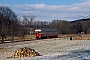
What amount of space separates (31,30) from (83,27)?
3365 centimetres

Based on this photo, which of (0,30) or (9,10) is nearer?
(0,30)

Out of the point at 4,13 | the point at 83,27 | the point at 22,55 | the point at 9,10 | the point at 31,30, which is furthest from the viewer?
the point at 83,27

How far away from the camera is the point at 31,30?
439 feet

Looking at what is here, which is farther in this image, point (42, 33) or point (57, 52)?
point (42, 33)

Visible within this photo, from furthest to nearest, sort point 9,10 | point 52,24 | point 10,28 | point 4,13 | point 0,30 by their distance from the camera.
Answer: point 52,24, point 9,10, point 4,13, point 10,28, point 0,30

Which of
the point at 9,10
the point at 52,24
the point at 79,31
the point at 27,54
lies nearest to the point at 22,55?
the point at 27,54

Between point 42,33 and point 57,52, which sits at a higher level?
point 57,52

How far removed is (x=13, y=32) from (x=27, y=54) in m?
47.3

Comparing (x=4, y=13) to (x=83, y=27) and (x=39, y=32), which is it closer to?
(x=39, y=32)

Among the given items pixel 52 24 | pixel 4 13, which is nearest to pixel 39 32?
pixel 4 13

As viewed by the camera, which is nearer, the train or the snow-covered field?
the snow-covered field

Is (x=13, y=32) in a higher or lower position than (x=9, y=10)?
lower

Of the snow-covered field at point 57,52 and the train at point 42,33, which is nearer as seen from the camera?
the snow-covered field at point 57,52

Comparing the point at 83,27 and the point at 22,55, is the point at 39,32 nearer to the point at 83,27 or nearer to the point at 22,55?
the point at 22,55
